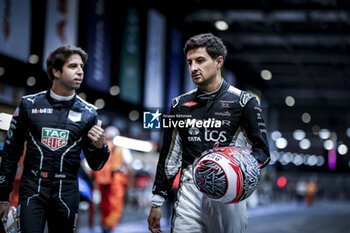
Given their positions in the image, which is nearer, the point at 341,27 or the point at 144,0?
the point at 144,0

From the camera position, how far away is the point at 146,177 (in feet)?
67.6

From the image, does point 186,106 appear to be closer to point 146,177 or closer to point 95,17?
point 95,17

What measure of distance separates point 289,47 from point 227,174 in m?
23.2

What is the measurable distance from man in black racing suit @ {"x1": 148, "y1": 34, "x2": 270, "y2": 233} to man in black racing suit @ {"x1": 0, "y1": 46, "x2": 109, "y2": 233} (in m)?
0.56

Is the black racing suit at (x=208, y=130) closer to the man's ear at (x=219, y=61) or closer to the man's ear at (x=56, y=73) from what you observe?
the man's ear at (x=219, y=61)

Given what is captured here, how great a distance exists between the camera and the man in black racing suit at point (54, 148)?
3869 mm

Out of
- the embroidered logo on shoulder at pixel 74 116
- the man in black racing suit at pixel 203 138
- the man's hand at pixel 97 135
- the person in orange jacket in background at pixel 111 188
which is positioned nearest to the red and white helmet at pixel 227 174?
the man in black racing suit at pixel 203 138

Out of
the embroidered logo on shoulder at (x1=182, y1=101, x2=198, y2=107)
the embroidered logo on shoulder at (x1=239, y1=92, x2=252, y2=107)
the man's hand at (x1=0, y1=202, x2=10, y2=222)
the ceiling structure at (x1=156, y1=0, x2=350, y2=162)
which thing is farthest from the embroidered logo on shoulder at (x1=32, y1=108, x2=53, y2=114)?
the ceiling structure at (x1=156, y1=0, x2=350, y2=162)

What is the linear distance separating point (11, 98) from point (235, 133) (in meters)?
9.74

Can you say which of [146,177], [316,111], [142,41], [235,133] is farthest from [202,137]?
[316,111]

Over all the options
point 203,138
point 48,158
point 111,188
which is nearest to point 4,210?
point 48,158

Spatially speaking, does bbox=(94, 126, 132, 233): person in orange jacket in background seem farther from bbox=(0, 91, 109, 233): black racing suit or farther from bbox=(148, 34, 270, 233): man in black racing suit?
bbox=(148, 34, 270, 233): man in black racing suit

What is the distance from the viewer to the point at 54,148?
3.93 meters

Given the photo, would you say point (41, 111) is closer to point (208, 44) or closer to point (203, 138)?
point (203, 138)
